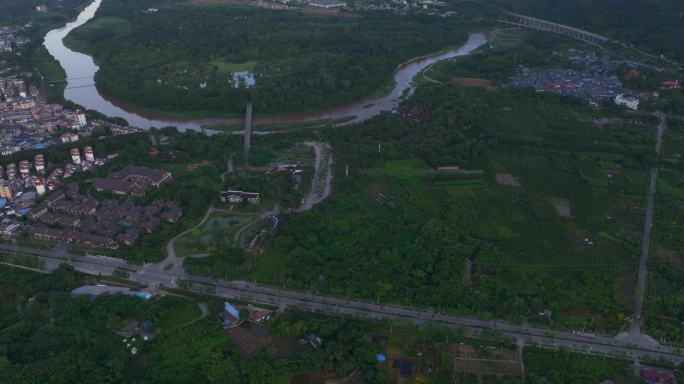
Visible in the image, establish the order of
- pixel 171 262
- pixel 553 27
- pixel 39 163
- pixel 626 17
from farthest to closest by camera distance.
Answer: pixel 553 27 < pixel 626 17 < pixel 39 163 < pixel 171 262

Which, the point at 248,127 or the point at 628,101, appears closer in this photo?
the point at 248,127

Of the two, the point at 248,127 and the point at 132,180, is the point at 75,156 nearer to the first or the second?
the point at 132,180

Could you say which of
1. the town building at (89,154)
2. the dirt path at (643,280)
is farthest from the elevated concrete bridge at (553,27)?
the town building at (89,154)

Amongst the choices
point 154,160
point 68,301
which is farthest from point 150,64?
point 68,301

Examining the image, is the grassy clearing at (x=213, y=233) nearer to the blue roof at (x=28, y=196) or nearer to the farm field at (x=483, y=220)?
the farm field at (x=483, y=220)

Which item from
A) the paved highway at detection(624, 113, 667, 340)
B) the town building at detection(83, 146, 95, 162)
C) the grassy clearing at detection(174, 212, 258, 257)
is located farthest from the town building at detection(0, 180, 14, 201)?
the paved highway at detection(624, 113, 667, 340)

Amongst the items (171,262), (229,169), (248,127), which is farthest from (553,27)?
(171,262)
